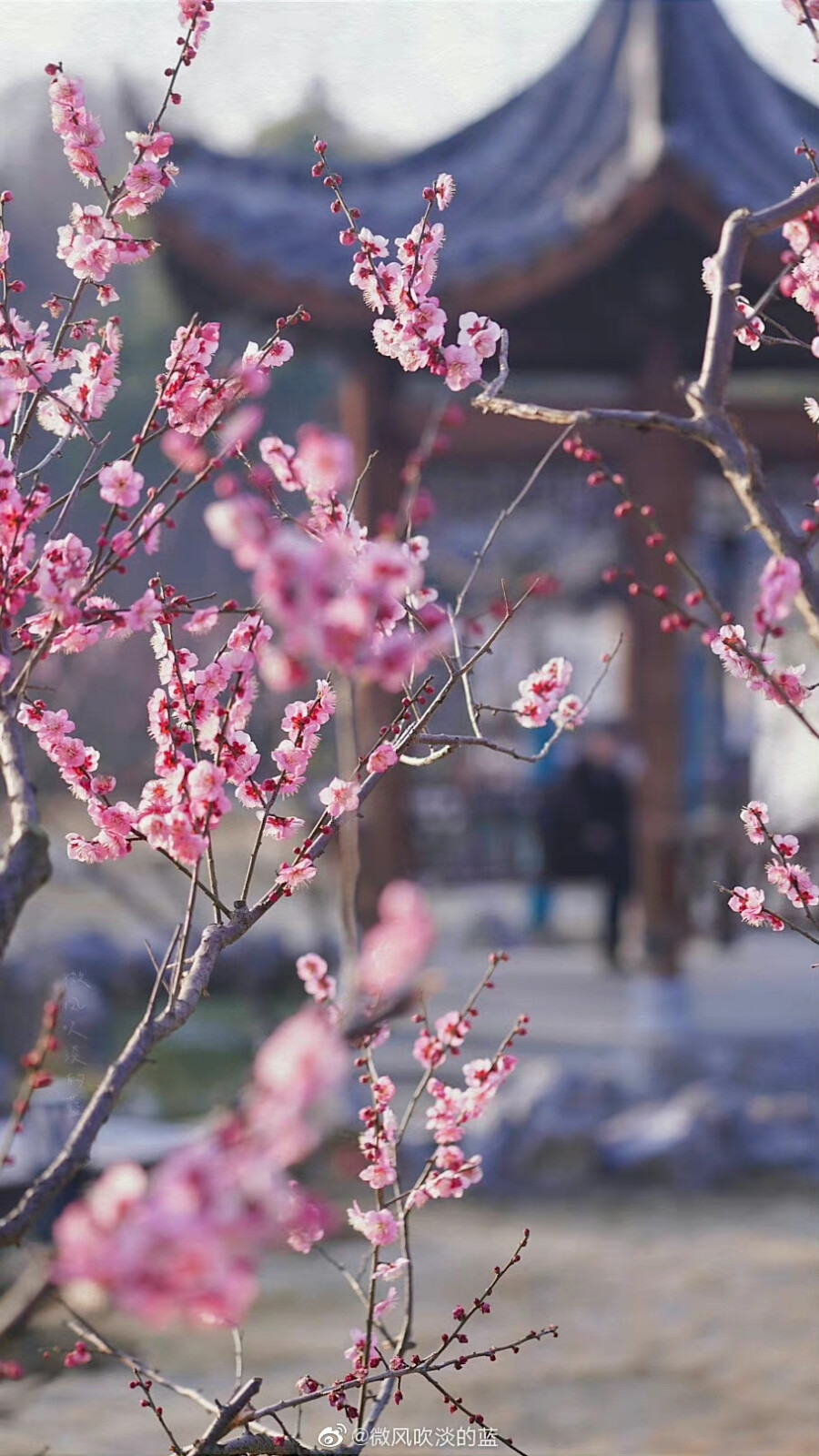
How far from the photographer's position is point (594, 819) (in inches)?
373

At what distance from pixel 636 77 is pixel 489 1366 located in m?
5.10

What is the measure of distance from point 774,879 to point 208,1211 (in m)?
1.79

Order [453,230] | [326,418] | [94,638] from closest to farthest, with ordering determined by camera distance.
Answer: [94,638]
[453,230]
[326,418]

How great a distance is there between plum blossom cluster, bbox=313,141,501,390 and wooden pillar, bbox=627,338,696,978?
192 inches

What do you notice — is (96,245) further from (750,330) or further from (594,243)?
(594,243)

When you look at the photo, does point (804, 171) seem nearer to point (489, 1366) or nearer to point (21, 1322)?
point (489, 1366)

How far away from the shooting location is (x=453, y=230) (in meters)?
7.68

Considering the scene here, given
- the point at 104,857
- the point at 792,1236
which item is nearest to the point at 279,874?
the point at 104,857

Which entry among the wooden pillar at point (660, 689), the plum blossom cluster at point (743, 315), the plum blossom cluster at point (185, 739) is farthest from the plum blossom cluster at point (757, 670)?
the wooden pillar at point (660, 689)

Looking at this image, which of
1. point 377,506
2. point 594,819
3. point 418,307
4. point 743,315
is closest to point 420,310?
point 418,307

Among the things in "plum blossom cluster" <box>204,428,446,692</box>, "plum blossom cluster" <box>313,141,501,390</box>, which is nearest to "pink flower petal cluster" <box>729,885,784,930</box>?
"plum blossom cluster" <box>313,141,501,390</box>

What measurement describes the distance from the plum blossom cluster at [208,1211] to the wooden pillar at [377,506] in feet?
21.3

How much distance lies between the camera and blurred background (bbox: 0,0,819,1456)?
16.0 ft

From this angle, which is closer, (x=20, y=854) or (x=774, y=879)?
(x=20, y=854)
